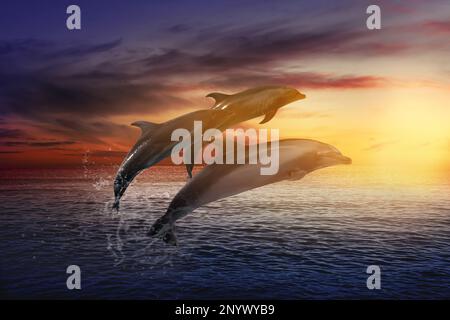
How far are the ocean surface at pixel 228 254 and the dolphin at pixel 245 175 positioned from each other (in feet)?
33.8

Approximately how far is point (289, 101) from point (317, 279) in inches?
599

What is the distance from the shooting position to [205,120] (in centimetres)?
1273

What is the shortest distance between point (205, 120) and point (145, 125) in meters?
2.16

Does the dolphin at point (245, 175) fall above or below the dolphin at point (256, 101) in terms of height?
below

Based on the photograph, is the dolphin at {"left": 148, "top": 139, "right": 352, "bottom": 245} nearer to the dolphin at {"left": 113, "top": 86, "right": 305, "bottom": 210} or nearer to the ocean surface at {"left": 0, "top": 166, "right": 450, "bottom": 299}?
the dolphin at {"left": 113, "top": 86, "right": 305, "bottom": 210}

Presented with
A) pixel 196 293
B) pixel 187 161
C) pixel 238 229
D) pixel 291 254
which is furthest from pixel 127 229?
pixel 187 161

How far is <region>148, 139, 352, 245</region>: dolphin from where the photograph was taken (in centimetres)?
1218

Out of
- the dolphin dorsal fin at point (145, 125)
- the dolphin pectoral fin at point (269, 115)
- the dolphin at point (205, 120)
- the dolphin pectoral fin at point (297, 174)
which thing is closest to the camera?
the dolphin pectoral fin at point (297, 174)

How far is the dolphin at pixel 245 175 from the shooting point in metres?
12.2

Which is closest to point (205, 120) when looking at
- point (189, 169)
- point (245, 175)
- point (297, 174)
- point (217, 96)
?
point (217, 96)

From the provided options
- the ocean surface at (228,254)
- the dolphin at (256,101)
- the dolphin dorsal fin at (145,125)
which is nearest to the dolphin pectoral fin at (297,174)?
the dolphin at (256,101)

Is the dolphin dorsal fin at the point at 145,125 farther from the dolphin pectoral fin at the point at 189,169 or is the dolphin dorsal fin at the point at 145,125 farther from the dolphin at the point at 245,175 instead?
the dolphin at the point at 245,175

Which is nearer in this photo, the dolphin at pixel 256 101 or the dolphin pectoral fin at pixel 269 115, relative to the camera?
the dolphin at pixel 256 101

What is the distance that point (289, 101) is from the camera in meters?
13.8
